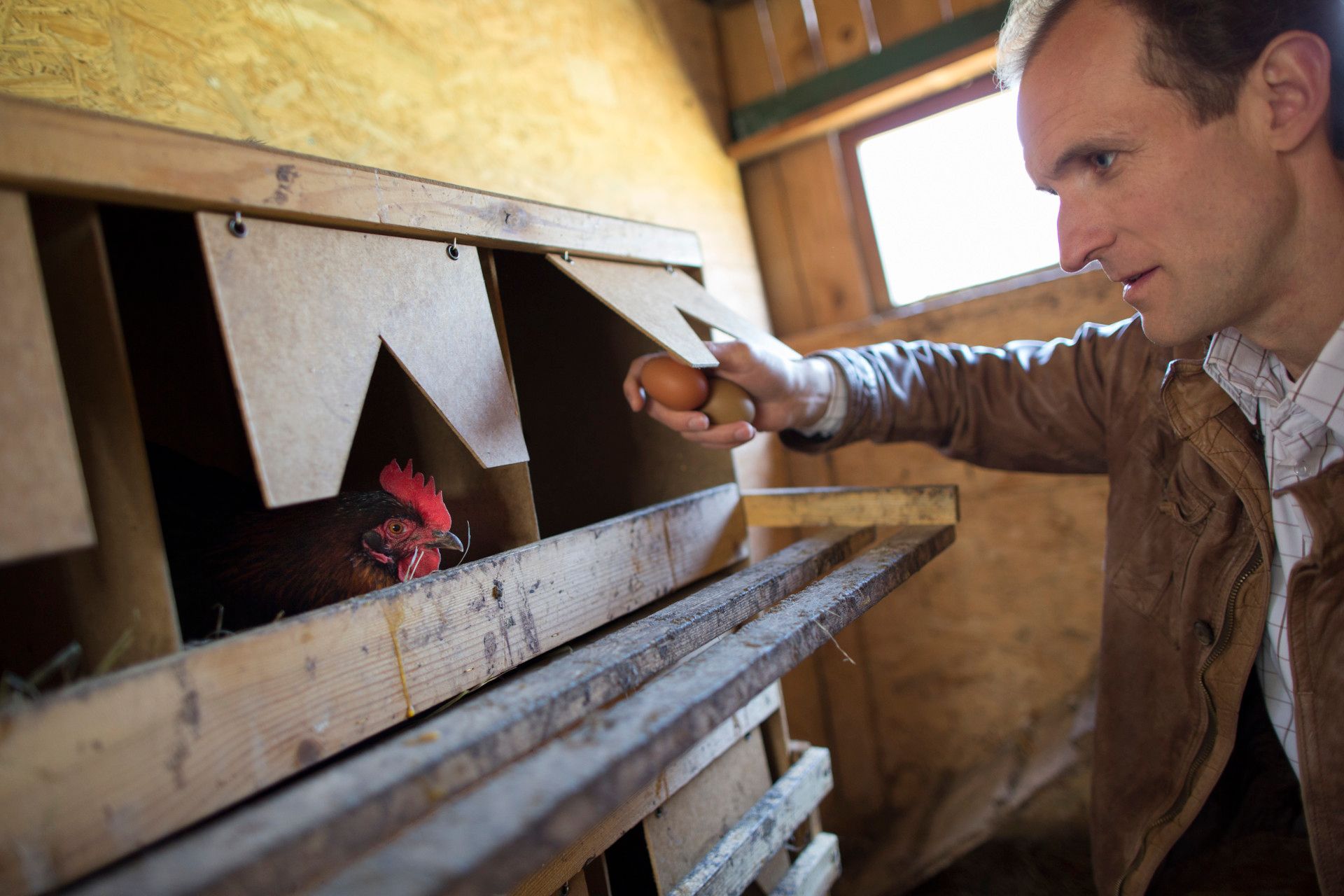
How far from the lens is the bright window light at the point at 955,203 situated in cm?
227

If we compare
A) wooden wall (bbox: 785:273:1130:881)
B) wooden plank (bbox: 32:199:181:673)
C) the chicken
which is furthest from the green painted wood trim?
wooden plank (bbox: 32:199:181:673)

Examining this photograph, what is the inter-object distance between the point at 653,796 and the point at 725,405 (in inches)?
22.1

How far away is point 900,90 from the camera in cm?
222

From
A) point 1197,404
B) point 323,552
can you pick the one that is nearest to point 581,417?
point 323,552

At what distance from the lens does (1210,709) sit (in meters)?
1.16

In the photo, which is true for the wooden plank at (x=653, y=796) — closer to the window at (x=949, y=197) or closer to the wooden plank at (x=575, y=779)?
the wooden plank at (x=575, y=779)

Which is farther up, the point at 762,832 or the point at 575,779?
the point at 575,779

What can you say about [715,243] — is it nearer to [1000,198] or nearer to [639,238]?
[1000,198]

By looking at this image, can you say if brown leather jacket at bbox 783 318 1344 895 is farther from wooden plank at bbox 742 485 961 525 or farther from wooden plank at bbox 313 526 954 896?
wooden plank at bbox 313 526 954 896

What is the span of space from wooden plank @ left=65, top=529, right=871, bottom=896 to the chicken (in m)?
0.33

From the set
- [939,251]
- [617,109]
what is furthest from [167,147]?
[939,251]

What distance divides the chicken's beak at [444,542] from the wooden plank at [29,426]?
1.43ft

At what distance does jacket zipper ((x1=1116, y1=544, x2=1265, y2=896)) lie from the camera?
1122 mm

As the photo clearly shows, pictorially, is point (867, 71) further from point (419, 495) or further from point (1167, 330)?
point (419, 495)
